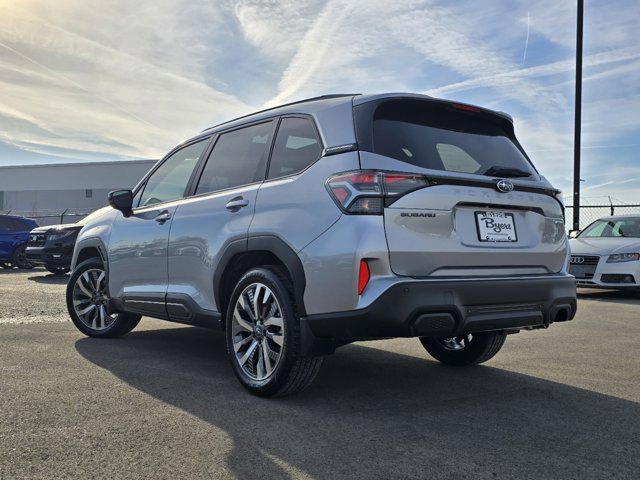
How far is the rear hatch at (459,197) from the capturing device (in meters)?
3.54

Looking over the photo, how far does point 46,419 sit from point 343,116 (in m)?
2.42

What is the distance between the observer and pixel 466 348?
5.10 metres

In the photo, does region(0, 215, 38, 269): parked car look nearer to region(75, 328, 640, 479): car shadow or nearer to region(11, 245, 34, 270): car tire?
region(11, 245, 34, 270): car tire

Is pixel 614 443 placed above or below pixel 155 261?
below

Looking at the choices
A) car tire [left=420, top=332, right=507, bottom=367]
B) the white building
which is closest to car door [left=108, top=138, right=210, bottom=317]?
car tire [left=420, top=332, right=507, bottom=367]

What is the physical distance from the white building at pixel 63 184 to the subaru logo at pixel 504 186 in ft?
146

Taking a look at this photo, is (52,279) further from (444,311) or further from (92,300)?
(444,311)

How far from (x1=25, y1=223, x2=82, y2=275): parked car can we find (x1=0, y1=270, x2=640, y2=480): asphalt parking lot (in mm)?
8332

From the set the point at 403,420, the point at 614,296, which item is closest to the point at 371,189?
the point at 403,420

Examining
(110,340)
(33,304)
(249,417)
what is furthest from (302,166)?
(33,304)

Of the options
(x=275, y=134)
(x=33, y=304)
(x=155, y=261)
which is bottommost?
(x=33, y=304)

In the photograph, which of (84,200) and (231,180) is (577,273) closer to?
(231,180)

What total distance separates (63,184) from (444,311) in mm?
54685

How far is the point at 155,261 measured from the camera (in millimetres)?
5312
